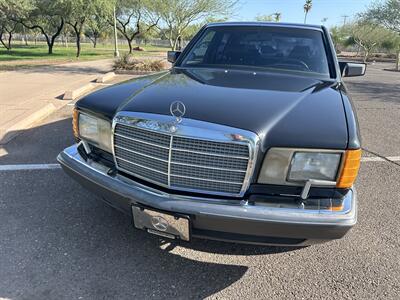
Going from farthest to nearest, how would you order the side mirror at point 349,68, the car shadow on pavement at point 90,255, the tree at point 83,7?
the tree at point 83,7
the side mirror at point 349,68
the car shadow on pavement at point 90,255

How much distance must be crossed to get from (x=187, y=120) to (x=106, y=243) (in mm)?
1378

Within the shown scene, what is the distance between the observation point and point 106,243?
Result: 283 cm

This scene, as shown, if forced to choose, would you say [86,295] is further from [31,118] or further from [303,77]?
[31,118]

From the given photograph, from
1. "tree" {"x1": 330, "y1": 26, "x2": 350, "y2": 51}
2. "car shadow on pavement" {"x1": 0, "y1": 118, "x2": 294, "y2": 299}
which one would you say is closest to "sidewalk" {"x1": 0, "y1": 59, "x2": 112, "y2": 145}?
"car shadow on pavement" {"x1": 0, "y1": 118, "x2": 294, "y2": 299}

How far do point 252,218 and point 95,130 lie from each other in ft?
4.67

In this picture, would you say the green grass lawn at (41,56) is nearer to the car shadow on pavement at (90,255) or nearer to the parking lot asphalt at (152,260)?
the car shadow on pavement at (90,255)

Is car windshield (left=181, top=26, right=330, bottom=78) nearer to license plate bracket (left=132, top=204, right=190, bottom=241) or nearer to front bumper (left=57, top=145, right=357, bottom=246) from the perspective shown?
front bumper (left=57, top=145, right=357, bottom=246)

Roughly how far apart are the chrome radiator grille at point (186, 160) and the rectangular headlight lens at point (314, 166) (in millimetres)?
302

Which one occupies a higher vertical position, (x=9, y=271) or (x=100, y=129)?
(x=100, y=129)

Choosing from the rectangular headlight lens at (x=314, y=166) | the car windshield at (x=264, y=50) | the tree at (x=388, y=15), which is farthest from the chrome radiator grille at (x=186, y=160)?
the tree at (x=388, y=15)

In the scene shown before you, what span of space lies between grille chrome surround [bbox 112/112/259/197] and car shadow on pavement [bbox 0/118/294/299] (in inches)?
28.4

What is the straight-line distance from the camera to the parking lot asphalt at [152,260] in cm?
238

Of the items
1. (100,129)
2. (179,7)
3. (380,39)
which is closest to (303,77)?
(100,129)

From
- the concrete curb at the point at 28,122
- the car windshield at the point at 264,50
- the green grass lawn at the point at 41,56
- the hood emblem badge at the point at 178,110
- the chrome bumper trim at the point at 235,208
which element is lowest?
the green grass lawn at the point at 41,56
